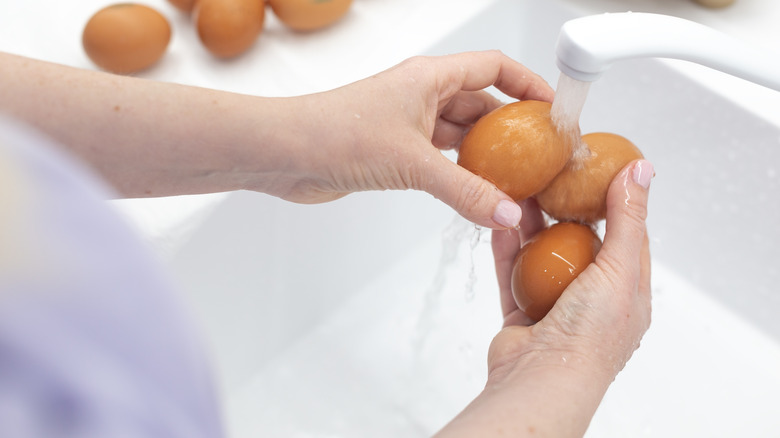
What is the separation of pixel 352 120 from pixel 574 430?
0.96ft

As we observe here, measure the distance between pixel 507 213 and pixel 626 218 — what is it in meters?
0.10

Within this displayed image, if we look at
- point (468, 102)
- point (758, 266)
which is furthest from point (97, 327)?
point (758, 266)

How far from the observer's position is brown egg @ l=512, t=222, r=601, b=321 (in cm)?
60

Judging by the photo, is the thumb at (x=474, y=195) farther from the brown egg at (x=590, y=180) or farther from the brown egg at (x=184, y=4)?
the brown egg at (x=184, y=4)

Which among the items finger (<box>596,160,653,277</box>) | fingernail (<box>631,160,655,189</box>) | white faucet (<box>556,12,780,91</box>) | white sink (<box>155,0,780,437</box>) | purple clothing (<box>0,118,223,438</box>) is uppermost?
purple clothing (<box>0,118,223,438</box>)

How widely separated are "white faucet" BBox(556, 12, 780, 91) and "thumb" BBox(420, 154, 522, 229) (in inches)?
4.3

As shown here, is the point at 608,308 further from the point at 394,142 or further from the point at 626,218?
the point at 394,142

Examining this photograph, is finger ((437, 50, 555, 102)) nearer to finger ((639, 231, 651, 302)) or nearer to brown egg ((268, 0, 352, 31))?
finger ((639, 231, 651, 302))

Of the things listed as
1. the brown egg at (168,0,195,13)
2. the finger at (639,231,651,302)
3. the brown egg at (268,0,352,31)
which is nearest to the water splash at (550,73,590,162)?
the finger at (639,231,651,302)

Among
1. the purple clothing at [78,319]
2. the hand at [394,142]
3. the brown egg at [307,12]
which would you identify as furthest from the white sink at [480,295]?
the purple clothing at [78,319]

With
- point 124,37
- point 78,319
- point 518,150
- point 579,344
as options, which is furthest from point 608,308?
point 124,37

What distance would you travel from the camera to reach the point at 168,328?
0.71ft

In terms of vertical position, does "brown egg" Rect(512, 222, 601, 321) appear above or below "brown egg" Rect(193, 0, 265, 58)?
below

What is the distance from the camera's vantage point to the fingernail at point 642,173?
1.96ft
